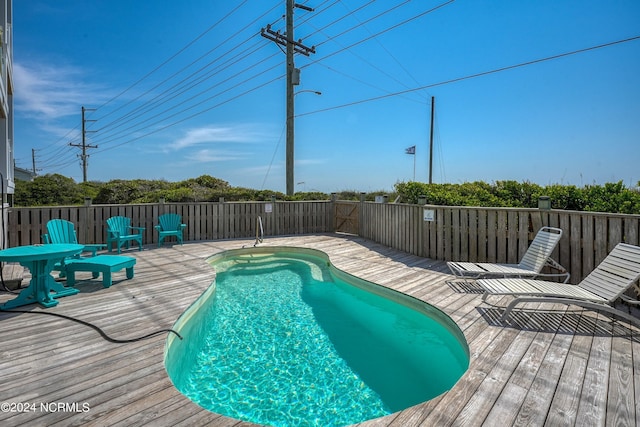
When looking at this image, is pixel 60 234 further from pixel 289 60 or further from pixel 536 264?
pixel 289 60

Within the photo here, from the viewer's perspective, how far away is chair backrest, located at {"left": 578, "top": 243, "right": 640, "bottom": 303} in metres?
2.98

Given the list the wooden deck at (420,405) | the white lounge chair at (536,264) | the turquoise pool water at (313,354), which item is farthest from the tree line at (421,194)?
the turquoise pool water at (313,354)

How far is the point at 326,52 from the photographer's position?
40.9 feet

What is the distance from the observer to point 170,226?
766 centimetres

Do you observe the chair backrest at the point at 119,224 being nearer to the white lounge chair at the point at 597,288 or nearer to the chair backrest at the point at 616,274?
the white lounge chair at the point at 597,288

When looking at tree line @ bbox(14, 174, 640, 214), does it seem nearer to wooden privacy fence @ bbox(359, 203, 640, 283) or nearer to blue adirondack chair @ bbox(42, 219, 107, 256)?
wooden privacy fence @ bbox(359, 203, 640, 283)

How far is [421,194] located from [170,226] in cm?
622

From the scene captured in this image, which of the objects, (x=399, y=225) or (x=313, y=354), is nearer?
(x=313, y=354)

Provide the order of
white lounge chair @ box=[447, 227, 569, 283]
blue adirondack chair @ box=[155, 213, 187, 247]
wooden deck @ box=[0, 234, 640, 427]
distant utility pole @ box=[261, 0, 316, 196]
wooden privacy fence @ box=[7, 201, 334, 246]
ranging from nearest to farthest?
1. wooden deck @ box=[0, 234, 640, 427]
2. white lounge chair @ box=[447, 227, 569, 283]
3. wooden privacy fence @ box=[7, 201, 334, 246]
4. blue adirondack chair @ box=[155, 213, 187, 247]
5. distant utility pole @ box=[261, 0, 316, 196]

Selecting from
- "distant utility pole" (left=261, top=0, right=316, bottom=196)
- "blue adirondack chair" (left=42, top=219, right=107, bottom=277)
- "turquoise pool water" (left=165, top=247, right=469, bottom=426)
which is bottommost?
"turquoise pool water" (left=165, top=247, right=469, bottom=426)

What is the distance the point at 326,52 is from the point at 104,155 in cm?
2796

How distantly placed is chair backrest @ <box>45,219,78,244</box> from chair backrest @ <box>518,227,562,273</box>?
686 centimetres

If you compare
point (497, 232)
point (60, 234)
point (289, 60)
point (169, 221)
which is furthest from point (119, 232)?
point (289, 60)

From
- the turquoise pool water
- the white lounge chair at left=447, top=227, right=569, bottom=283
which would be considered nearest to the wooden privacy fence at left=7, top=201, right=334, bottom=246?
the turquoise pool water
